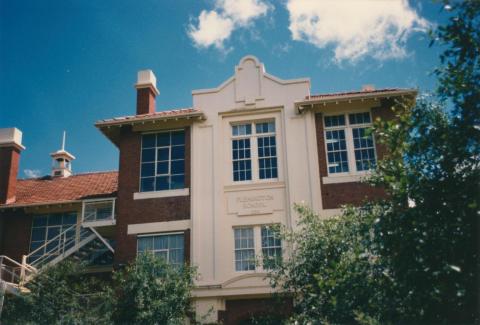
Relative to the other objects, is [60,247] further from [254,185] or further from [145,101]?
[254,185]

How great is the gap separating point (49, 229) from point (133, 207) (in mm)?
5807

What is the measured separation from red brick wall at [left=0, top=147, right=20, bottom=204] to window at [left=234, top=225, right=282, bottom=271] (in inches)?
463

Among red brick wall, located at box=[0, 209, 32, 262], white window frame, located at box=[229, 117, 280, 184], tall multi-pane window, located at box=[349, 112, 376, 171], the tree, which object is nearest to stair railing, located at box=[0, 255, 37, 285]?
red brick wall, located at box=[0, 209, 32, 262]

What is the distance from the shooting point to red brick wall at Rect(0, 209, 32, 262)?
24.2m

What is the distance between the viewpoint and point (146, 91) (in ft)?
77.9

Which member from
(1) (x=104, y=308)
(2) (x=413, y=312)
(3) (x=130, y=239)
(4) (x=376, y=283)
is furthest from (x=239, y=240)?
(2) (x=413, y=312)

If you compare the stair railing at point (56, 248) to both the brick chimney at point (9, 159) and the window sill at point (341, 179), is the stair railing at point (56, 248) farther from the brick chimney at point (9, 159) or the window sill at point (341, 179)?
the window sill at point (341, 179)

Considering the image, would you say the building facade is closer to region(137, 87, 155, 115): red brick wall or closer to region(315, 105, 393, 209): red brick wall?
region(315, 105, 393, 209): red brick wall

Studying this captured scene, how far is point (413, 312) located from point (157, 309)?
30.3 feet

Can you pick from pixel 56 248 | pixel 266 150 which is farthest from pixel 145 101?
pixel 56 248

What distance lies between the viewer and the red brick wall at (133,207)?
20.4m

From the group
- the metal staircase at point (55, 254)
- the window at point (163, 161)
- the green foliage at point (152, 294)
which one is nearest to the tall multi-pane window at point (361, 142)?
the window at point (163, 161)

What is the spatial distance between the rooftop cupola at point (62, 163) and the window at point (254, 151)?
38.6 ft

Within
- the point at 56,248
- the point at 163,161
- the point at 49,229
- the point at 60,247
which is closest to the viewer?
the point at 163,161
